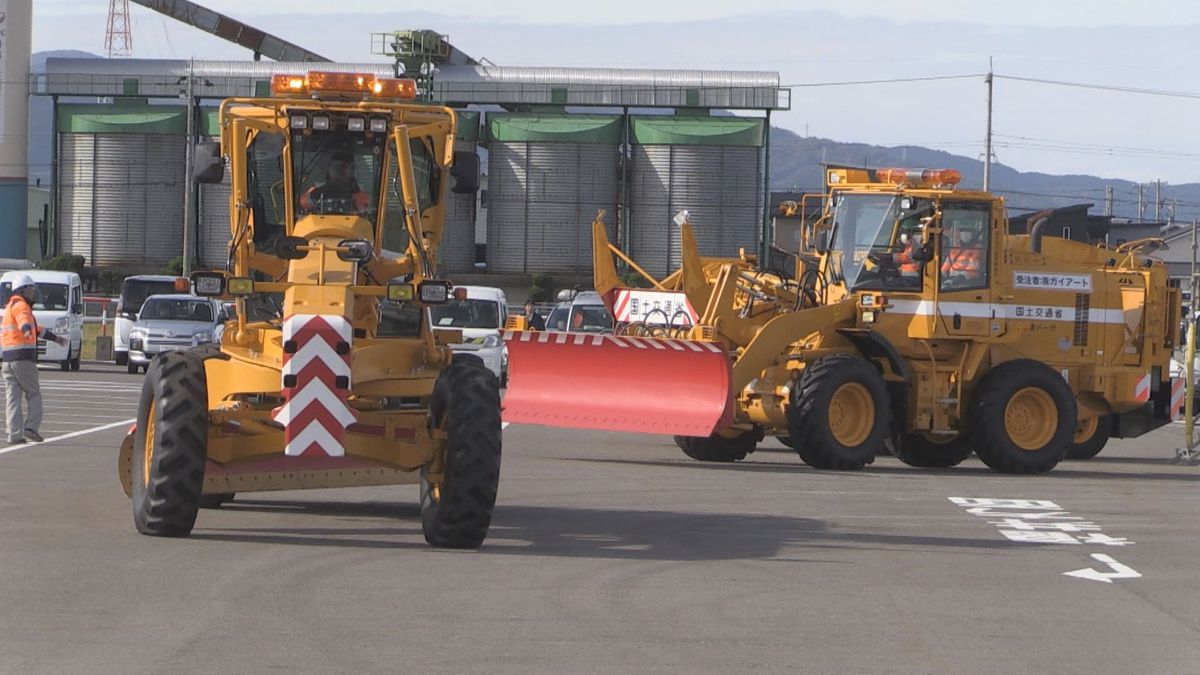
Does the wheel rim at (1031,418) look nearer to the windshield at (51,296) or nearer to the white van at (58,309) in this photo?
the white van at (58,309)

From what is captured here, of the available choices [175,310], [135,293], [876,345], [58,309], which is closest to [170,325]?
[175,310]

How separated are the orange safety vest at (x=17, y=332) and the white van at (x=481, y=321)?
14.6 meters

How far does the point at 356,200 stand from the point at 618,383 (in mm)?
7268

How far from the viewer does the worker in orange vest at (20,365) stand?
2120 centimetres

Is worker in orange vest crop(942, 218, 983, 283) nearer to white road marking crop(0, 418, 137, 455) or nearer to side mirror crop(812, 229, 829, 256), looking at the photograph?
side mirror crop(812, 229, 829, 256)

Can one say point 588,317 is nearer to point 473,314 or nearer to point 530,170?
point 473,314

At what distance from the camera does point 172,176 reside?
7838 cm

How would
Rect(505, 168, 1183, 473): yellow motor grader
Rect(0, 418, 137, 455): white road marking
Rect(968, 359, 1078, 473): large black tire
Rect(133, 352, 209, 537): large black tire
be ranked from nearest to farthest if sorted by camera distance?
Rect(133, 352, 209, 537): large black tire < Rect(0, 418, 137, 455): white road marking < Rect(505, 168, 1183, 473): yellow motor grader < Rect(968, 359, 1078, 473): large black tire

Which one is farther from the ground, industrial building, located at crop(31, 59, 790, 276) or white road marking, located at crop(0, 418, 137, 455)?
industrial building, located at crop(31, 59, 790, 276)

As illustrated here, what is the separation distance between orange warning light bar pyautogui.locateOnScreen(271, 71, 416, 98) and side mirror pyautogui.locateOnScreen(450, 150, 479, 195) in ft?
1.98

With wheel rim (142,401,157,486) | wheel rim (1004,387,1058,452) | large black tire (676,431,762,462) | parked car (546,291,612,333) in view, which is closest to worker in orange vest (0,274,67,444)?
large black tire (676,431,762,462)

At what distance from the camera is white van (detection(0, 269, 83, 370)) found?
4084 cm

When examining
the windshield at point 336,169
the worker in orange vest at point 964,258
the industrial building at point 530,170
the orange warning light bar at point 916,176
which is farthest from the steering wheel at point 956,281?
the industrial building at point 530,170

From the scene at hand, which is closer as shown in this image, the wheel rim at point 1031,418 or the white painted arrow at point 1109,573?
the white painted arrow at point 1109,573
